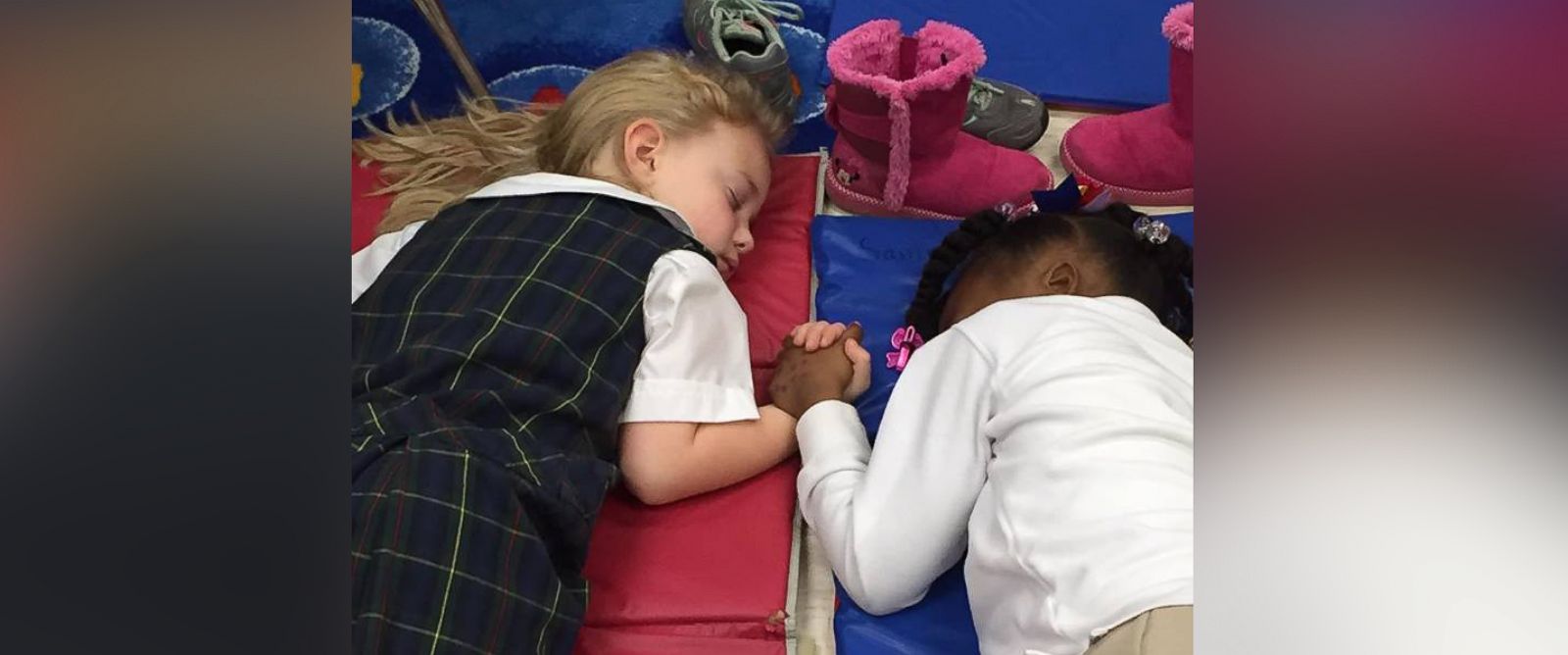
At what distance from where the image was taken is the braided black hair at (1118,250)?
128cm

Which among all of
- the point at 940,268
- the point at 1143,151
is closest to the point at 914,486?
the point at 940,268

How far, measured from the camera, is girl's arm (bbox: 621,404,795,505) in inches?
47.6

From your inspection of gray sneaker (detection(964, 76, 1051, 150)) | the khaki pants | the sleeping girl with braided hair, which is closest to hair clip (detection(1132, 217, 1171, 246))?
the sleeping girl with braided hair

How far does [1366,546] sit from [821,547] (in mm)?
1087

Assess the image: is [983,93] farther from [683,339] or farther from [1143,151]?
[683,339]

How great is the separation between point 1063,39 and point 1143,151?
0.30 m

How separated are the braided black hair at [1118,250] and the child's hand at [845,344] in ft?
0.53

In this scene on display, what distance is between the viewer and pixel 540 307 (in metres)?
1.16

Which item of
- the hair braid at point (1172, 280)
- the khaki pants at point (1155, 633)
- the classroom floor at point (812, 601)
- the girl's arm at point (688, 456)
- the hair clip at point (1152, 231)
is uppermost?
the hair clip at point (1152, 231)

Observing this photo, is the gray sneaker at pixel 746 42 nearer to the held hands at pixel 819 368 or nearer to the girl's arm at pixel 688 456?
the held hands at pixel 819 368

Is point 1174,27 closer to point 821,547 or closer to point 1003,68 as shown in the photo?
point 1003,68

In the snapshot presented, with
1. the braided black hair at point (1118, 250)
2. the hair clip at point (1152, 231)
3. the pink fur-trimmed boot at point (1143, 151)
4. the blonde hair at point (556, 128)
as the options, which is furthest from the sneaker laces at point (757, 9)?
the hair clip at point (1152, 231)

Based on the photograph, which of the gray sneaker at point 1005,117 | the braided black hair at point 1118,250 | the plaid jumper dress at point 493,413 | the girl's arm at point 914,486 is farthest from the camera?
the gray sneaker at point 1005,117

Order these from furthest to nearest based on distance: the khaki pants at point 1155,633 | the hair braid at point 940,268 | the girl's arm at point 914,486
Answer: the hair braid at point 940,268
the girl's arm at point 914,486
the khaki pants at point 1155,633
